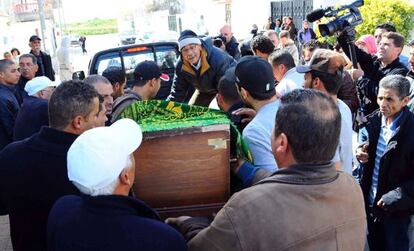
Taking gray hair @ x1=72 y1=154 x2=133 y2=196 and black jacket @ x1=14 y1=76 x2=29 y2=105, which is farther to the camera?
black jacket @ x1=14 y1=76 x2=29 y2=105

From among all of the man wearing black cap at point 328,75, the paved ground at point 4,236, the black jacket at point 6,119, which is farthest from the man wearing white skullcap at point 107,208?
the black jacket at point 6,119

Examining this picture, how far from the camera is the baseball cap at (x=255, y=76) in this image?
2.42m

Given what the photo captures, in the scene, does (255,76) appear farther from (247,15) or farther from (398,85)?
(247,15)

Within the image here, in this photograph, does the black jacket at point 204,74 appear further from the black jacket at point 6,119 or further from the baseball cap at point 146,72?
the black jacket at point 6,119

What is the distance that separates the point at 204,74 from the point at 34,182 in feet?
7.86

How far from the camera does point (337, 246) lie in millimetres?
1649

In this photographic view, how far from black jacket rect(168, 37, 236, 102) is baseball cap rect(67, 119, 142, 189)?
8.79 ft

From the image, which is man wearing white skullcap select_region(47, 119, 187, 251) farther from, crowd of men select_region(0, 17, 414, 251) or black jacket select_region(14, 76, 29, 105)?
black jacket select_region(14, 76, 29, 105)

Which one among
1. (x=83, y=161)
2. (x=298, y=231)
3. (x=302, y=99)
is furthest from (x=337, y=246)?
(x=83, y=161)

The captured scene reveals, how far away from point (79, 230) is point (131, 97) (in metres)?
2.03

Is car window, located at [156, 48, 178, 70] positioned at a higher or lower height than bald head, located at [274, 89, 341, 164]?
lower

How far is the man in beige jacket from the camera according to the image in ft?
5.05

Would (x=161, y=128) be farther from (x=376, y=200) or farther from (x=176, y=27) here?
(x=176, y=27)

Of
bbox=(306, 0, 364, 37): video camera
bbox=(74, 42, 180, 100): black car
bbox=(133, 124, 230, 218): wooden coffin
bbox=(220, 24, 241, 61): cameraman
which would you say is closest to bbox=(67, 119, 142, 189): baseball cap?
bbox=(133, 124, 230, 218): wooden coffin
